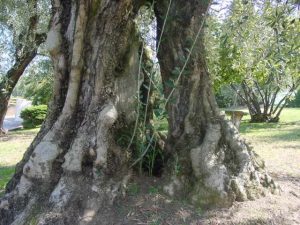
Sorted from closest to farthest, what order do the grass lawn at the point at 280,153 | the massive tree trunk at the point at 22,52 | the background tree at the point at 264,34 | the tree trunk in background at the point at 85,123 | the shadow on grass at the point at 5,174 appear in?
the tree trunk in background at the point at 85,123, the background tree at the point at 264,34, the shadow on grass at the point at 5,174, the grass lawn at the point at 280,153, the massive tree trunk at the point at 22,52

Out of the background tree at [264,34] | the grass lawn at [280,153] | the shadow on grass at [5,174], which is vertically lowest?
the shadow on grass at [5,174]

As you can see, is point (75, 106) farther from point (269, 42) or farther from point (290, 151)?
point (290, 151)

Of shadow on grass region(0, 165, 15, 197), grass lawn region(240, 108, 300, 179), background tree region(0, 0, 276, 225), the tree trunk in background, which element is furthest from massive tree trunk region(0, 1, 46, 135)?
the tree trunk in background

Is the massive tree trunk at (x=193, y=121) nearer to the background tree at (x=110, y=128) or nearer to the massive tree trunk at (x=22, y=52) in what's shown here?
the background tree at (x=110, y=128)

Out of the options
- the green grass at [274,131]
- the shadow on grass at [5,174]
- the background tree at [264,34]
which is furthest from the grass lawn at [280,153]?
the shadow on grass at [5,174]

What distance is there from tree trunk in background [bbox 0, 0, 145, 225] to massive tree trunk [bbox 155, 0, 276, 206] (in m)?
0.42

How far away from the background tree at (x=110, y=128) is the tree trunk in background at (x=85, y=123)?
0.03 ft

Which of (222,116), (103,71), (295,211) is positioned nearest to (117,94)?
(103,71)

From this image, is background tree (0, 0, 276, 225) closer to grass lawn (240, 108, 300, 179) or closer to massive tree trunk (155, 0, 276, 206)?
massive tree trunk (155, 0, 276, 206)

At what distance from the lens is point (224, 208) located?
4.29m

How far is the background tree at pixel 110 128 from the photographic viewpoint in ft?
13.9

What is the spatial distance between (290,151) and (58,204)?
7.20 m

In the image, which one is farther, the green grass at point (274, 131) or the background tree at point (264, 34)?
the green grass at point (274, 131)

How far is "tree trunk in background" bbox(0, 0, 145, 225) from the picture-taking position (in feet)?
13.7
